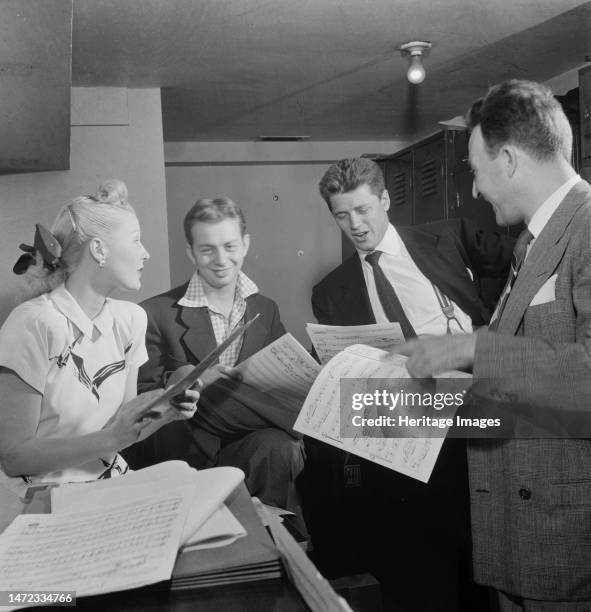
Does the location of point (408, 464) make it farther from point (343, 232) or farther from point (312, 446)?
point (343, 232)

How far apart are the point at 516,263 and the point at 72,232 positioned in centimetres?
78

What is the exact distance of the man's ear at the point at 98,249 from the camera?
1.00 metres

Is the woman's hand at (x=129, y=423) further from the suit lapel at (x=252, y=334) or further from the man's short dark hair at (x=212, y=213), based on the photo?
the man's short dark hair at (x=212, y=213)

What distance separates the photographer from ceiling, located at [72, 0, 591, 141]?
1.11 metres

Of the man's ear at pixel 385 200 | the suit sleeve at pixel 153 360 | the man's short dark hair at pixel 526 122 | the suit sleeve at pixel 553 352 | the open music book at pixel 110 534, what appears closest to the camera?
the open music book at pixel 110 534

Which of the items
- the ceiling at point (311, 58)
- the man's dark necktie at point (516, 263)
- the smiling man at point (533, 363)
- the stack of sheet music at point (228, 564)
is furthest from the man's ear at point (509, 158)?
Answer: the stack of sheet music at point (228, 564)

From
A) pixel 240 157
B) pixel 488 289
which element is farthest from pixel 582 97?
pixel 240 157

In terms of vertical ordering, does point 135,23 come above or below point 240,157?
above

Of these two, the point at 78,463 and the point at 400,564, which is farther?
the point at 400,564

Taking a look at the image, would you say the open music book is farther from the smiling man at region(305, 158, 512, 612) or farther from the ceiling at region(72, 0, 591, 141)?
the ceiling at region(72, 0, 591, 141)

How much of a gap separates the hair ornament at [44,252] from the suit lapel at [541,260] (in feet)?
2.46

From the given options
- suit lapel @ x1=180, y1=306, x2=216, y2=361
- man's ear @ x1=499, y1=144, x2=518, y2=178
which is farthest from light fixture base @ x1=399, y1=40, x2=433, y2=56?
suit lapel @ x1=180, y1=306, x2=216, y2=361

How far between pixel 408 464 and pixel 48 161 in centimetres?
81

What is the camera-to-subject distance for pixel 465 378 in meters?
1.02
